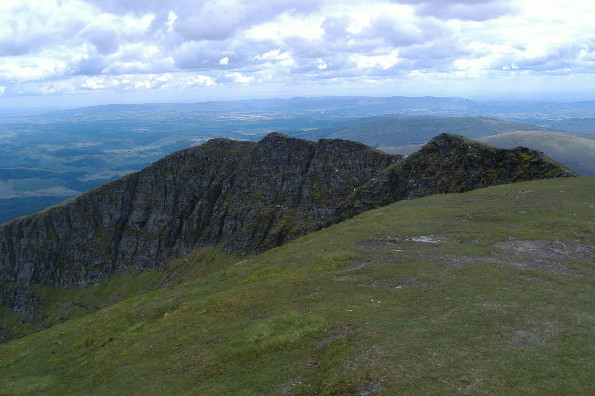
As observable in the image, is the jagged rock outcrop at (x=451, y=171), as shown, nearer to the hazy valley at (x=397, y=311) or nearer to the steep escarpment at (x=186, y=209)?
the hazy valley at (x=397, y=311)

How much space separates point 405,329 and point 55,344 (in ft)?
169

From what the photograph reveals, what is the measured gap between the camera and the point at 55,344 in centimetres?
5678

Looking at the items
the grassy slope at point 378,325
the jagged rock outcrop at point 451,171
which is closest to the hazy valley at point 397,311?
the grassy slope at point 378,325

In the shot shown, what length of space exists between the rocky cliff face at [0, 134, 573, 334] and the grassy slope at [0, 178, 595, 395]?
7785cm

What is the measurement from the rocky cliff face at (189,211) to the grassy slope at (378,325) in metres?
77.8

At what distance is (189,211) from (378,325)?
6113 inches

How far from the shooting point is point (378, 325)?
3116 centimetres

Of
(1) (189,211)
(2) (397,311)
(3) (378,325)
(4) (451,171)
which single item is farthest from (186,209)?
(3) (378,325)

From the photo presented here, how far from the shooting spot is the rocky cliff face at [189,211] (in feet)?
487

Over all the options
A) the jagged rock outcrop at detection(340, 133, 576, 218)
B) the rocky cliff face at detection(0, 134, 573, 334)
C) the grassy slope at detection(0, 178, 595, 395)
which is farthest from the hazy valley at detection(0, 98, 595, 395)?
the rocky cliff face at detection(0, 134, 573, 334)

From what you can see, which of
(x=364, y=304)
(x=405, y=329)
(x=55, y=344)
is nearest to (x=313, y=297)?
(x=364, y=304)

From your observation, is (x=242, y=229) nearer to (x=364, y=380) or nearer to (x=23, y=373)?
(x=23, y=373)

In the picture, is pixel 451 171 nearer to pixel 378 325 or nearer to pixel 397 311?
pixel 397 311

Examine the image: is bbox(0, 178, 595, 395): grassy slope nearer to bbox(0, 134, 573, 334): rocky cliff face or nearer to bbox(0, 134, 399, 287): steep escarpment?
bbox(0, 134, 573, 334): rocky cliff face
